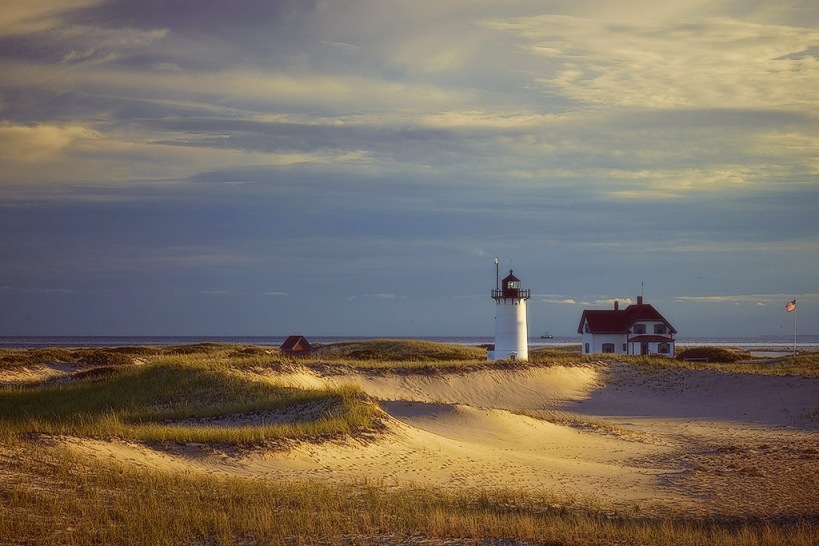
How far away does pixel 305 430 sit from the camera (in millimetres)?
20781

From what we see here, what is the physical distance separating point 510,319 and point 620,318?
50.2 feet

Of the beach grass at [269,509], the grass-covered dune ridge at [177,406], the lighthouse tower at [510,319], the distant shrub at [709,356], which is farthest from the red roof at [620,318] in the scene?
the beach grass at [269,509]

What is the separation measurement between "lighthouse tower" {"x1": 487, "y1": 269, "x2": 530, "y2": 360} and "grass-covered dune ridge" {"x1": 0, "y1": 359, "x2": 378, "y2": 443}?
21.1 m

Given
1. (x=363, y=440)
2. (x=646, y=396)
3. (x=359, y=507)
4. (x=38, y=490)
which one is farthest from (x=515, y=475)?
(x=646, y=396)

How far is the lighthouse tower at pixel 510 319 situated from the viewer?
4928cm

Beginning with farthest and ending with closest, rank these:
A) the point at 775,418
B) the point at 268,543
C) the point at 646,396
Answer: the point at 646,396 < the point at 775,418 < the point at 268,543

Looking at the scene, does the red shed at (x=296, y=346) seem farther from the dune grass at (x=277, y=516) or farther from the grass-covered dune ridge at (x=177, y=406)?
the dune grass at (x=277, y=516)

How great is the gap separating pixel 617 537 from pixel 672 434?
63.7ft

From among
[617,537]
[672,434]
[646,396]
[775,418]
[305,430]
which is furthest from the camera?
[646,396]

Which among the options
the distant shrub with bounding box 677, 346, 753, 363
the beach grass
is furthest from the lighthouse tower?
the beach grass

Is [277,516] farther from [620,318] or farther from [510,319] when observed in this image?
[620,318]

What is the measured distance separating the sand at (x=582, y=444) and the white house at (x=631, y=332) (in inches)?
637

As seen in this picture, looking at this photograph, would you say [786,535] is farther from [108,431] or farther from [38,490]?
[108,431]

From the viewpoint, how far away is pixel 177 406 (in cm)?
2766
